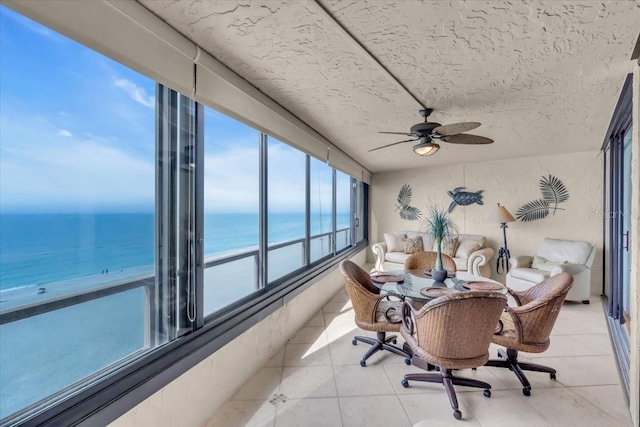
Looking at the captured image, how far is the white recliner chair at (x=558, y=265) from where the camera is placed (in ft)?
12.4

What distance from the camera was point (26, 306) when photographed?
1099 mm

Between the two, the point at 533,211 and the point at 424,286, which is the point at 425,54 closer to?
the point at 424,286

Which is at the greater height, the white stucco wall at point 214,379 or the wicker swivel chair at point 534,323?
the wicker swivel chair at point 534,323

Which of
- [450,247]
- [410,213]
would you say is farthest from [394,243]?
[450,247]

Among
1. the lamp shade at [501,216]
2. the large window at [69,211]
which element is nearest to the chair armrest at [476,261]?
the lamp shade at [501,216]

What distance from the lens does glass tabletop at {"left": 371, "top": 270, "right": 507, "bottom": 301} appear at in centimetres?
221

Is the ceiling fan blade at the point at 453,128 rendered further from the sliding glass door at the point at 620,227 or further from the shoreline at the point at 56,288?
the shoreline at the point at 56,288

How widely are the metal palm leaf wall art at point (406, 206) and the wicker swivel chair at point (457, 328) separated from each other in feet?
14.8

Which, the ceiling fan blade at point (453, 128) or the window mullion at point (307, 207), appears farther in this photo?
the window mullion at point (307, 207)

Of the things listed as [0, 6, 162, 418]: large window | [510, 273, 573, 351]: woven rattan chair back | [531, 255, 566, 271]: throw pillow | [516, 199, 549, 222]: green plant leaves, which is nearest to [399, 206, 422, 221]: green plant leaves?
[516, 199, 549, 222]: green plant leaves

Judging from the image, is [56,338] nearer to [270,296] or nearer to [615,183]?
[270,296]

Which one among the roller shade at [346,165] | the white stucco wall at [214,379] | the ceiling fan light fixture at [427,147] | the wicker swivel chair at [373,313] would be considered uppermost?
the roller shade at [346,165]

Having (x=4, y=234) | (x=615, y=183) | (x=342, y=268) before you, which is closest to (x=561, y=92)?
(x=615, y=183)

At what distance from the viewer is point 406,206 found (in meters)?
6.26
